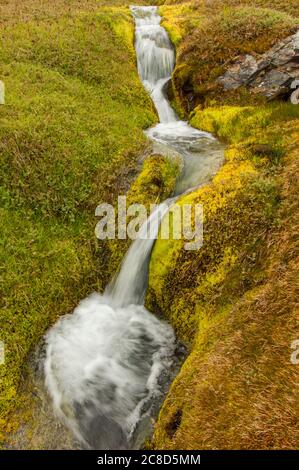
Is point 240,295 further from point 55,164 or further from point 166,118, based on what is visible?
point 166,118

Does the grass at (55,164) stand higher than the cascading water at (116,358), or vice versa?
the grass at (55,164)

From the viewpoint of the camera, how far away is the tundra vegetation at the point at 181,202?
654 centimetres

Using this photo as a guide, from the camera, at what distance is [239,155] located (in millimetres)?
11609

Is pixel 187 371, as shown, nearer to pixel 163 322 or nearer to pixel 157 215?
pixel 163 322

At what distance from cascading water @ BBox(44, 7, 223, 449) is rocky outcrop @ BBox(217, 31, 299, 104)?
4.42 meters

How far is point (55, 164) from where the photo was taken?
11961 millimetres

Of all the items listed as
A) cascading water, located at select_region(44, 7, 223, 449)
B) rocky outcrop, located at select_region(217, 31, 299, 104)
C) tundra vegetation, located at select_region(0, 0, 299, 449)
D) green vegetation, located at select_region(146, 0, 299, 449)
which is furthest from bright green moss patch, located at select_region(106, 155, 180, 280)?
rocky outcrop, located at select_region(217, 31, 299, 104)

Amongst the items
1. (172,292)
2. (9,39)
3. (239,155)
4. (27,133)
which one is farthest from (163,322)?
(9,39)

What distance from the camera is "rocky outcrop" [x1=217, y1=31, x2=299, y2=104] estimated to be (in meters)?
13.8
